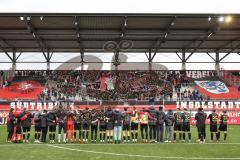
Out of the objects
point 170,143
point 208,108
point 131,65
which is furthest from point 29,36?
point 170,143

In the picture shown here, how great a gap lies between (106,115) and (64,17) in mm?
12962

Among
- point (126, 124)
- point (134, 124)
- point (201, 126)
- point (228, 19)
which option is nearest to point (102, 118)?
point (126, 124)

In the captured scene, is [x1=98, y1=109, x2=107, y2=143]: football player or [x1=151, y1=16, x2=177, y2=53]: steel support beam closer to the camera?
[x1=98, y1=109, x2=107, y2=143]: football player

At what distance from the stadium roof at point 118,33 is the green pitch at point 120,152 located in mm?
14592

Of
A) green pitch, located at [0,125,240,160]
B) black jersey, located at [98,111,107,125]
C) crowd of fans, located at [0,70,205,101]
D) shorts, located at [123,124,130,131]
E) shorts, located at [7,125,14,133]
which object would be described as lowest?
green pitch, located at [0,125,240,160]

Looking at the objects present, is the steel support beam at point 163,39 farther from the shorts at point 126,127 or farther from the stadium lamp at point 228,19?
the shorts at point 126,127

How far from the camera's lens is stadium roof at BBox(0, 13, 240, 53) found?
3234 cm

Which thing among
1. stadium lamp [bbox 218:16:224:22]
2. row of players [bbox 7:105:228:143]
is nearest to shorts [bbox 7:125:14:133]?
row of players [bbox 7:105:228:143]

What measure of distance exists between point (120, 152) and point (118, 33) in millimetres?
22013

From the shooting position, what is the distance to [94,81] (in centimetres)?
4775

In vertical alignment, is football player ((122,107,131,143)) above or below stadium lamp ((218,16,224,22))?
below

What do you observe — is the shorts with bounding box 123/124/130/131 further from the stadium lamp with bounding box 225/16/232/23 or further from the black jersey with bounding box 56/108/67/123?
the stadium lamp with bounding box 225/16/232/23

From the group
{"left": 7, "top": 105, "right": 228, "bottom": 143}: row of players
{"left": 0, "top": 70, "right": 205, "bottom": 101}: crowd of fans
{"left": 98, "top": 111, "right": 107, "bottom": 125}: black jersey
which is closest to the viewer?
{"left": 7, "top": 105, "right": 228, "bottom": 143}: row of players

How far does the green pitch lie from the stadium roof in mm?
14592
